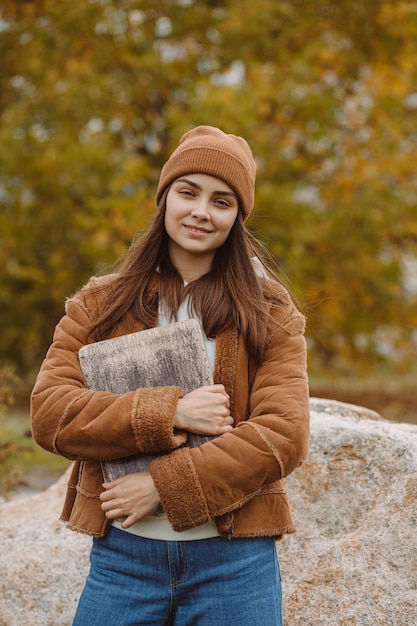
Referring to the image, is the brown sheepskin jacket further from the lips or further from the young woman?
the lips

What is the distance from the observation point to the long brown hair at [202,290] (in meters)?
2.46

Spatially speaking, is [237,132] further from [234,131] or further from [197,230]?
[197,230]

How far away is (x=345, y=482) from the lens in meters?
3.47

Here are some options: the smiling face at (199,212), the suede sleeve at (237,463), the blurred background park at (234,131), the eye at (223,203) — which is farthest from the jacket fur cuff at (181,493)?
the blurred background park at (234,131)

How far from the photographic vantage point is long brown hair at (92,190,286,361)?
97.0 inches

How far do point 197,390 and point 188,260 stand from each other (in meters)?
0.48

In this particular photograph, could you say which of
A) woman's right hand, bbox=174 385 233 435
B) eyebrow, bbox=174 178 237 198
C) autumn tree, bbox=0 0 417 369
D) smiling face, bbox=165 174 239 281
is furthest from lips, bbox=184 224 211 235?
autumn tree, bbox=0 0 417 369

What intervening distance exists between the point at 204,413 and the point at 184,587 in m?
0.49

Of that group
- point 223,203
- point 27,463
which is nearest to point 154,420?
point 223,203

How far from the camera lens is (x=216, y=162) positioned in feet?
8.12

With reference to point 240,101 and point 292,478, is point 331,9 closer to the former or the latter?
point 240,101

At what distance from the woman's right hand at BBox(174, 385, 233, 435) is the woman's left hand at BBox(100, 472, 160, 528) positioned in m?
0.18

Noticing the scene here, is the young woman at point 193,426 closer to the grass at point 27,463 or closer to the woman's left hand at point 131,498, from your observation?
the woman's left hand at point 131,498

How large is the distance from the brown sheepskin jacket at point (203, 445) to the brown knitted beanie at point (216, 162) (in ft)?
1.28
